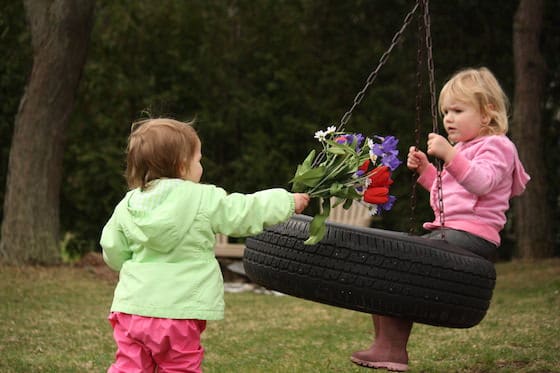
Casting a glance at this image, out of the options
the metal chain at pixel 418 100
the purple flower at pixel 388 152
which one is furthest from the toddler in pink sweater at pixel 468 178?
the purple flower at pixel 388 152

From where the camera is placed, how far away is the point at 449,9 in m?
12.4

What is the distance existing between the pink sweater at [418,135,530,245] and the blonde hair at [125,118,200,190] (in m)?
1.17

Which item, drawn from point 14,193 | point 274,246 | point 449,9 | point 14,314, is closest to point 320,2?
point 449,9

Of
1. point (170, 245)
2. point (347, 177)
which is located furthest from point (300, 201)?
point (170, 245)

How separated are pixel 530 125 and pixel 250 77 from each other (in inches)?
143

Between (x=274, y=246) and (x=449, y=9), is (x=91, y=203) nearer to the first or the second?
(x=449, y=9)

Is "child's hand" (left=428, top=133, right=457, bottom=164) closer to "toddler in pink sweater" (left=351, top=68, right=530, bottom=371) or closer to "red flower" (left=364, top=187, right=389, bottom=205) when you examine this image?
"toddler in pink sweater" (left=351, top=68, right=530, bottom=371)

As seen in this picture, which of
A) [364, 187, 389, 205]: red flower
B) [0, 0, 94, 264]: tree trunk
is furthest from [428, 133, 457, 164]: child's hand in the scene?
[0, 0, 94, 264]: tree trunk

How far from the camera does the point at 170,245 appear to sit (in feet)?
10.8

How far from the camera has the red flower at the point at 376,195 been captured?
3.59 meters

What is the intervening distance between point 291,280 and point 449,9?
30.7 ft

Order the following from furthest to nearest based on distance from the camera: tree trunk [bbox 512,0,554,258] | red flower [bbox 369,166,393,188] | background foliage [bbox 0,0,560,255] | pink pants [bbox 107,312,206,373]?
background foliage [bbox 0,0,560,255] < tree trunk [bbox 512,0,554,258] < red flower [bbox 369,166,393,188] < pink pants [bbox 107,312,206,373]

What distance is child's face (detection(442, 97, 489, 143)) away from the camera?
4090 millimetres

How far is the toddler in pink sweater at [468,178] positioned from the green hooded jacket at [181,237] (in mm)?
867
